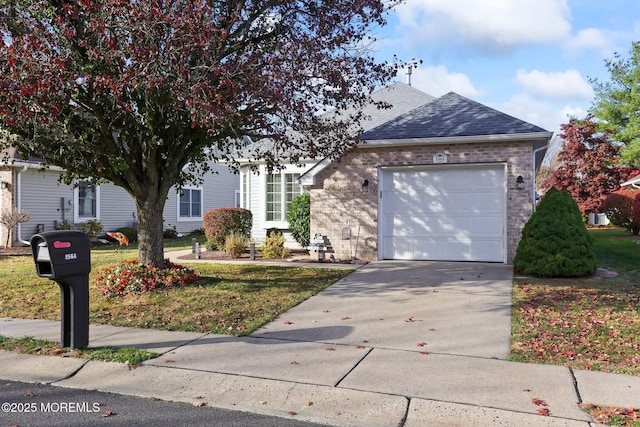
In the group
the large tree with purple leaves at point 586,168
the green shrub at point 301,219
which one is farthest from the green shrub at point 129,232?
the large tree with purple leaves at point 586,168

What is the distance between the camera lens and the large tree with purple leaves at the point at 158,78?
683 centimetres

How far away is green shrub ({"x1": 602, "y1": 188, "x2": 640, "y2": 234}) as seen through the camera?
2066cm

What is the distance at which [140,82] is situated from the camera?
686 cm

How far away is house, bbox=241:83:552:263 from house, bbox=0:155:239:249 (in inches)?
191

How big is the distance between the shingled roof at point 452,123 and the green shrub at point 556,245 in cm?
189

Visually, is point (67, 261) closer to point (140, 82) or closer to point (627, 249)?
point (140, 82)

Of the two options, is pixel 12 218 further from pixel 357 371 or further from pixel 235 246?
pixel 357 371

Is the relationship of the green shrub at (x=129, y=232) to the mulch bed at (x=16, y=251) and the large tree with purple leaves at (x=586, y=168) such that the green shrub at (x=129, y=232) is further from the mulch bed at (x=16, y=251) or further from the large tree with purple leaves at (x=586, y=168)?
the large tree with purple leaves at (x=586, y=168)

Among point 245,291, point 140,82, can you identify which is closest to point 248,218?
point 245,291

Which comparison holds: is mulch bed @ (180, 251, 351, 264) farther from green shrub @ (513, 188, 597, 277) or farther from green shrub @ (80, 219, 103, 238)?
green shrub @ (80, 219, 103, 238)

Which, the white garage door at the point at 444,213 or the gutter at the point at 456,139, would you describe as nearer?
the gutter at the point at 456,139

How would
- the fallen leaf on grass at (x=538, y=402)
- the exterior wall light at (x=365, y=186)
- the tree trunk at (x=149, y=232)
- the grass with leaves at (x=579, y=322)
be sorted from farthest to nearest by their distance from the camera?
1. the exterior wall light at (x=365, y=186)
2. the tree trunk at (x=149, y=232)
3. the grass with leaves at (x=579, y=322)
4. the fallen leaf on grass at (x=538, y=402)

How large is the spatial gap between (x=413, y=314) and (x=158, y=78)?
4.85 meters

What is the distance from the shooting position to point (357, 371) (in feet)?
16.3
